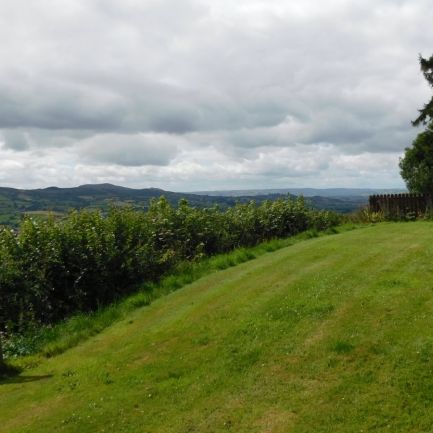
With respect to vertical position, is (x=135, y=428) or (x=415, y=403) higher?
(x=415, y=403)

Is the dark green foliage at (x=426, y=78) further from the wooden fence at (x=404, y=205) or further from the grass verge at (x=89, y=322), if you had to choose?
the grass verge at (x=89, y=322)

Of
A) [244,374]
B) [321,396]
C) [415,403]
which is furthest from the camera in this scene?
[244,374]

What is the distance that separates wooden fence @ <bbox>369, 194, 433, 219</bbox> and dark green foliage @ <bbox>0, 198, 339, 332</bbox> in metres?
12.7

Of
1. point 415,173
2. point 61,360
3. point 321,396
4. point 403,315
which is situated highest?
point 415,173

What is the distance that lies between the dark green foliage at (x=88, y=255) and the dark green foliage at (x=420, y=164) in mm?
28995

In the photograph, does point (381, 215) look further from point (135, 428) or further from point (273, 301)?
point (135, 428)

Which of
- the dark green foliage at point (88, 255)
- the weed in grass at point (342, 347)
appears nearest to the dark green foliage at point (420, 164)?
the dark green foliage at point (88, 255)

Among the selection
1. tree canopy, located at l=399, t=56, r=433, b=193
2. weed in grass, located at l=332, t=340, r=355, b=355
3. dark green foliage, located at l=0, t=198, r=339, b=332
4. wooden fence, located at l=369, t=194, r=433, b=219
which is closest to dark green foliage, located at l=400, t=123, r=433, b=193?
tree canopy, located at l=399, t=56, r=433, b=193

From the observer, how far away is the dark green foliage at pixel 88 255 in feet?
42.3

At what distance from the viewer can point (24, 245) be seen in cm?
1383

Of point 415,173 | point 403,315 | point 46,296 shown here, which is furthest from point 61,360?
point 415,173

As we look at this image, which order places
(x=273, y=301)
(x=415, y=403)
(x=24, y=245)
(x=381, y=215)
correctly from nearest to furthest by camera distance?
1. (x=415, y=403)
2. (x=273, y=301)
3. (x=24, y=245)
4. (x=381, y=215)

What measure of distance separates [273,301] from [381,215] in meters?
18.5

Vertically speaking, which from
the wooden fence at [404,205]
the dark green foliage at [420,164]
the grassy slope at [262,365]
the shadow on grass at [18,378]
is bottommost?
the shadow on grass at [18,378]
